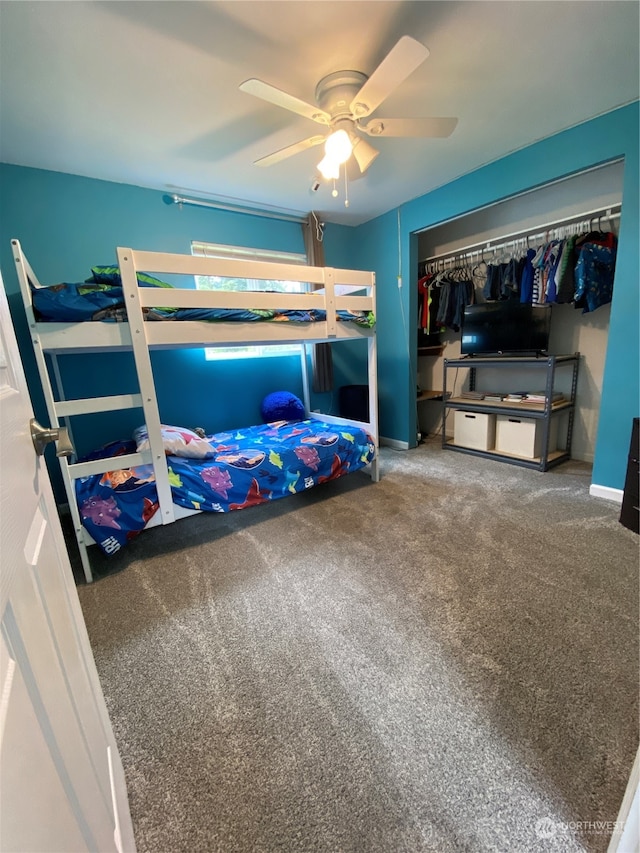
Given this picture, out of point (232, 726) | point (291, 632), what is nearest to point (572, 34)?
point (291, 632)

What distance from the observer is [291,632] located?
1.39 meters

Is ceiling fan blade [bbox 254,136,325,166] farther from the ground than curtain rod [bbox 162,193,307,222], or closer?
closer

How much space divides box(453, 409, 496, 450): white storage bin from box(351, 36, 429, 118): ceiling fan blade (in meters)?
2.58

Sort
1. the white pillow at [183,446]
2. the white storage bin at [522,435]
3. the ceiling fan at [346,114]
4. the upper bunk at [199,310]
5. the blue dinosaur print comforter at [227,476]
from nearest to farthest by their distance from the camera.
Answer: the ceiling fan at [346,114]
the upper bunk at [199,310]
the blue dinosaur print comforter at [227,476]
the white pillow at [183,446]
the white storage bin at [522,435]

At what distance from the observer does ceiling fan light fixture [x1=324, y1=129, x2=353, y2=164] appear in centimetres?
171

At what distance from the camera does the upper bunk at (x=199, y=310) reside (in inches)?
63.9

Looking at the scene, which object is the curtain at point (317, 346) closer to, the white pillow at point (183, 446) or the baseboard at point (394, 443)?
the baseboard at point (394, 443)

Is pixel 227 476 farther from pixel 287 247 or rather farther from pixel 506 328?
pixel 506 328

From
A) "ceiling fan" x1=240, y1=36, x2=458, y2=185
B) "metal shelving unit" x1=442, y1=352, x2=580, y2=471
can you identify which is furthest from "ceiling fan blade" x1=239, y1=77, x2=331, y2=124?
"metal shelving unit" x1=442, y1=352, x2=580, y2=471

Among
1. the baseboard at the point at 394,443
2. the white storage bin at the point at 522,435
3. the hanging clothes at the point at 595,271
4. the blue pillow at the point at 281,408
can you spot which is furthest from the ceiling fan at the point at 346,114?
the baseboard at the point at 394,443

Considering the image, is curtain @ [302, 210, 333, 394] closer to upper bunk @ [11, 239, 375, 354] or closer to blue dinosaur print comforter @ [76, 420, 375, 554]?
blue dinosaur print comforter @ [76, 420, 375, 554]

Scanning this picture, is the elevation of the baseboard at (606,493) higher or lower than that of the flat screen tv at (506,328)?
lower

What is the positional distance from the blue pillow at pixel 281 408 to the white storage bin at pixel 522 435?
1.93 m

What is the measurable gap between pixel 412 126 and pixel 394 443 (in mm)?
2791
